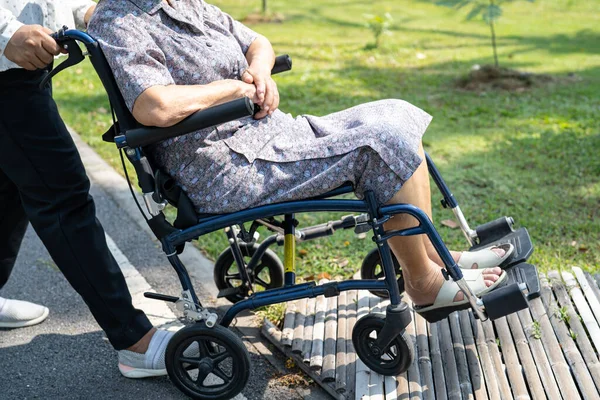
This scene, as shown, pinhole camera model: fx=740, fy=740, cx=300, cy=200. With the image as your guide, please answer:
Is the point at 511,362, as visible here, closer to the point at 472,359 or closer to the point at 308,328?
the point at 472,359

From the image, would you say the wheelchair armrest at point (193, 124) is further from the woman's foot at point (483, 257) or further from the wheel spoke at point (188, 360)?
the woman's foot at point (483, 257)

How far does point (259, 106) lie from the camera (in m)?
2.78

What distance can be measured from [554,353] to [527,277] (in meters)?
0.32

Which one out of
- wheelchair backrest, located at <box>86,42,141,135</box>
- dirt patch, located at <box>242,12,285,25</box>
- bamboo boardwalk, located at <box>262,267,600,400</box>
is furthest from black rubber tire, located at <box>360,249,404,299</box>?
dirt patch, located at <box>242,12,285,25</box>

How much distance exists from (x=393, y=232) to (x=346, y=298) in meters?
0.93

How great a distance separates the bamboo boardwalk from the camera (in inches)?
107

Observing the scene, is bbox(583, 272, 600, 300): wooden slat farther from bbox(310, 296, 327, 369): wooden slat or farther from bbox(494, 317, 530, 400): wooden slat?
bbox(310, 296, 327, 369): wooden slat

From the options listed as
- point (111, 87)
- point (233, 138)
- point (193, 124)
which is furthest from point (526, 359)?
point (111, 87)

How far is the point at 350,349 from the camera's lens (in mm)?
3055

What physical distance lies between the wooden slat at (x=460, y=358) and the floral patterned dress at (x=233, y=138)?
771mm

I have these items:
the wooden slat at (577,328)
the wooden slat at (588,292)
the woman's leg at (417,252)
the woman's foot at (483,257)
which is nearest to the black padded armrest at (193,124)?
the woman's leg at (417,252)

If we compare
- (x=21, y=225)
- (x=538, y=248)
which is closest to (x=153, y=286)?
(x=21, y=225)

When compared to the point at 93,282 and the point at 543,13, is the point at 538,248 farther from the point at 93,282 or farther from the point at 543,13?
the point at 543,13

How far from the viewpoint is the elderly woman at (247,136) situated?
8.20ft
